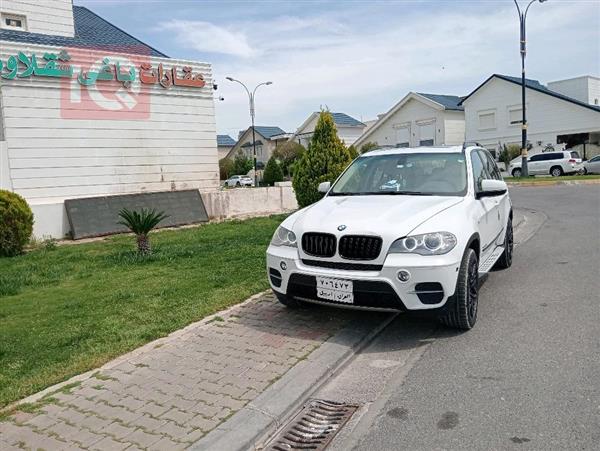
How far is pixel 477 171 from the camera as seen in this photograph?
6078 mm

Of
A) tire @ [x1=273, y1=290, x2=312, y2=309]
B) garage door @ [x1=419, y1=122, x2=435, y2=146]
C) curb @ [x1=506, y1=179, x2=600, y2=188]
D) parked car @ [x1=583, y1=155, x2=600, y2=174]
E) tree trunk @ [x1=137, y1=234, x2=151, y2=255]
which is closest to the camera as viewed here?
tire @ [x1=273, y1=290, x2=312, y2=309]

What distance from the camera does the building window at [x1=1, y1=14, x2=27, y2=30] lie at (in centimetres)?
1783

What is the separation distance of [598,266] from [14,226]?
10.0 meters

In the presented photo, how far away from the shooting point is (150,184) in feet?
47.1

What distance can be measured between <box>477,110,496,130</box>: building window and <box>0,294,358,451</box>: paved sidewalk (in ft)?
133

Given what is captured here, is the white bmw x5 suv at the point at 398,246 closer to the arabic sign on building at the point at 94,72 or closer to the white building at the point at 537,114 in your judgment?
the arabic sign on building at the point at 94,72

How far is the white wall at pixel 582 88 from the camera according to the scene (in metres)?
42.8

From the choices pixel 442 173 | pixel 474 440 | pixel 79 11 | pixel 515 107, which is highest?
pixel 79 11

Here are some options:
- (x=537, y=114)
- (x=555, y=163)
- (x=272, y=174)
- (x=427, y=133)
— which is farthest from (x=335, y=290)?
(x=427, y=133)

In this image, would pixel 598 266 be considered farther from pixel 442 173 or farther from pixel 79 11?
pixel 79 11

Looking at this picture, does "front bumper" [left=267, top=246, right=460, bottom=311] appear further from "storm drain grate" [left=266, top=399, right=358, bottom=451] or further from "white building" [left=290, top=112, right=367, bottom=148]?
"white building" [left=290, top=112, right=367, bottom=148]

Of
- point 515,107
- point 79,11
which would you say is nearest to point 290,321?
point 79,11

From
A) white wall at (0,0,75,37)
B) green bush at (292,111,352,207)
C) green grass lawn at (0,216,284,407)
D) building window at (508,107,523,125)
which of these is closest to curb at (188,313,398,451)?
green grass lawn at (0,216,284,407)

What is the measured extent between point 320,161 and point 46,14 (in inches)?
515
